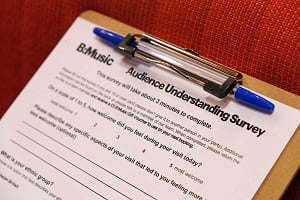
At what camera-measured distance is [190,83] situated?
0.60 m

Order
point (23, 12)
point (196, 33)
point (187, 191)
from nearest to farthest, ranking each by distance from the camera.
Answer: point (187, 191)
point (196, 33)
point (23, 12)

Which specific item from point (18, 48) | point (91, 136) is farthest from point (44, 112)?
point (18, 48)

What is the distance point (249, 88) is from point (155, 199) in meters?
0.16

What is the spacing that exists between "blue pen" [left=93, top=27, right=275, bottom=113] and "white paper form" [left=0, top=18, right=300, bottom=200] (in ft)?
0.04

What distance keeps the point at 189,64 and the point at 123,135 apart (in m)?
0.12

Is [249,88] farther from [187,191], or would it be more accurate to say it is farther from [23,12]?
[23,12]

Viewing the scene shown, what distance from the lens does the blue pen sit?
562 mm

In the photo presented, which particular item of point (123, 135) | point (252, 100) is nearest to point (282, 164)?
point (252, 100)

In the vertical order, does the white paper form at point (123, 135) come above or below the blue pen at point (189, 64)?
below

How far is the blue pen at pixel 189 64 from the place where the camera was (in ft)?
1.84

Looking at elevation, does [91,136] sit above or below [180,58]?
below

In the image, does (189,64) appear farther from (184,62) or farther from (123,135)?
(123,135)

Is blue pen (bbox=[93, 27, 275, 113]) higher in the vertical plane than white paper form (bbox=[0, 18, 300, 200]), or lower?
higher

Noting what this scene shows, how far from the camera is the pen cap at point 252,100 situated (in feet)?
1.79
